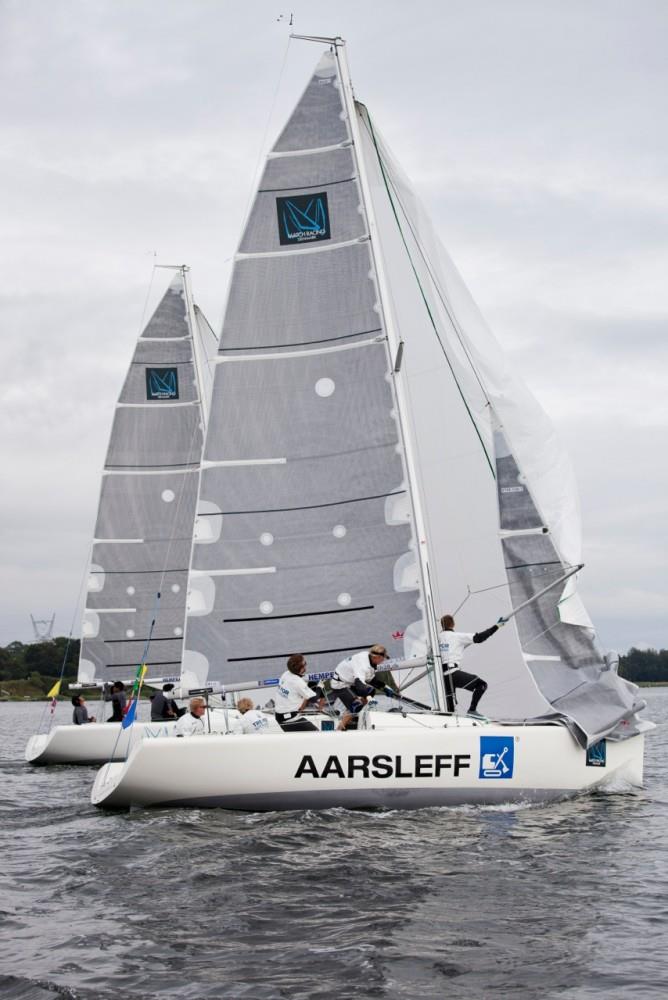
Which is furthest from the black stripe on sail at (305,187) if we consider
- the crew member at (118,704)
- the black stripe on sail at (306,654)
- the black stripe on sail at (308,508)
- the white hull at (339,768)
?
the crew member at (118,704)

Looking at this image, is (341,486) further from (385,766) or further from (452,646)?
(385,766)

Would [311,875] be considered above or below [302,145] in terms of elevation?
below

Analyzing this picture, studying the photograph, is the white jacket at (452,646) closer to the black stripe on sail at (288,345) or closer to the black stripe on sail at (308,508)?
the black stripe on sail at (308,508)

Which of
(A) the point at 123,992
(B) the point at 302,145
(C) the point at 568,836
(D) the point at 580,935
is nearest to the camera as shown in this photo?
(A) the point at 123,992

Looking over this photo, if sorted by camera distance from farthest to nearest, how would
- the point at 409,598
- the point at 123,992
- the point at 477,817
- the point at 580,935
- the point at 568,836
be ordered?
the point at 409,598 → the point at 477,817 → the point at 568,836 → the point at 580,935 → the point at 123,992

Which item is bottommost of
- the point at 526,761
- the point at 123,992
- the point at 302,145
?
the point at 123,992

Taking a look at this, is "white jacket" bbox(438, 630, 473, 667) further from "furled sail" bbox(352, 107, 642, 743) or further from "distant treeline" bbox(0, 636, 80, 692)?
"distant treeline" bbox(0, 636, 80, 692)

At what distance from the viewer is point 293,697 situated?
13.4 metres

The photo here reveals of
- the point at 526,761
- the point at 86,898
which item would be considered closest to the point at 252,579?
the point at 526,761

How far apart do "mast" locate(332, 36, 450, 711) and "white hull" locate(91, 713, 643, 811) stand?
128 centimetres

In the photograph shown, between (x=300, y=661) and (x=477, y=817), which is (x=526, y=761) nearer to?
(x=477, y=817)

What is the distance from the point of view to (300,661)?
44.5 feet

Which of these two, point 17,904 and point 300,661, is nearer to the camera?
point 17,904

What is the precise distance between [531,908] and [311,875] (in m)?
1.90
